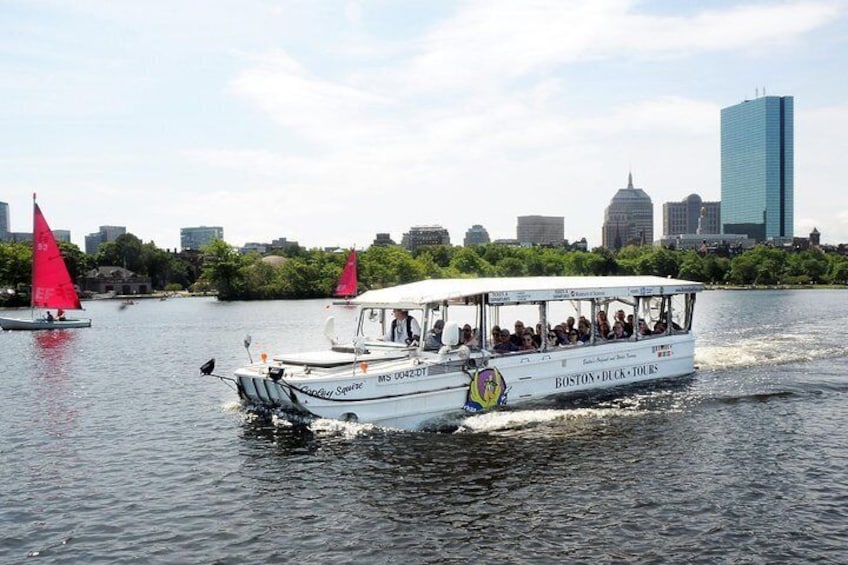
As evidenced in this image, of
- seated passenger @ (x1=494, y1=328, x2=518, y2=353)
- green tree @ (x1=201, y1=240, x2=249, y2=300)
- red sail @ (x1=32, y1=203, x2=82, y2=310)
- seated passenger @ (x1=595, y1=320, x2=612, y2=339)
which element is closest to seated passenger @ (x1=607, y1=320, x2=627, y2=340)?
seated passenger @ (x1=595, y1=320, x2=612, y2=339)

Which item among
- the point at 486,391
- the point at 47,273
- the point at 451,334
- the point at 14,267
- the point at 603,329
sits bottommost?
the point at 486,391

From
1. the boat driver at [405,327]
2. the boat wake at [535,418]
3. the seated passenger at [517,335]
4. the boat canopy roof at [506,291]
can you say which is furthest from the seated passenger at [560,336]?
the boat driver at [405,327]

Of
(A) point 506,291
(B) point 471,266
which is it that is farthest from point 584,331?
(B) point 471,266

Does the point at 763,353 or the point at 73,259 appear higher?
the point at 73,259

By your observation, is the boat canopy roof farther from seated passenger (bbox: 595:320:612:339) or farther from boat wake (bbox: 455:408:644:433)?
boat wake (bbox: 455:408:644:433)

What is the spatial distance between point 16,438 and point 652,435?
19.2 metres

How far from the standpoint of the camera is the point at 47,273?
70.9 metres

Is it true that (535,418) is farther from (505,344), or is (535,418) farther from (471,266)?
(471,266)

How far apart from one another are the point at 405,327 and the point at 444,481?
26.4 ft

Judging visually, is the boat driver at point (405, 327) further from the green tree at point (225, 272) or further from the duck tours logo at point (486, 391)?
the green tree at point (225, 272)

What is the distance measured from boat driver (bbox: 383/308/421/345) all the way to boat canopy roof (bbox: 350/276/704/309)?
63cm

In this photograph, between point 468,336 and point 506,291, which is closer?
point 468,336

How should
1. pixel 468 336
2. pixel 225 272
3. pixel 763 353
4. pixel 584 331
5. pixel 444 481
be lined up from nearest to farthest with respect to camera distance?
1. pixel 444 481
2. pixel 468 336
3. pixel 584 331
4. pixel 763 353
5. pixel 225 272

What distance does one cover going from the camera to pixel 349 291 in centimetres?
11369
